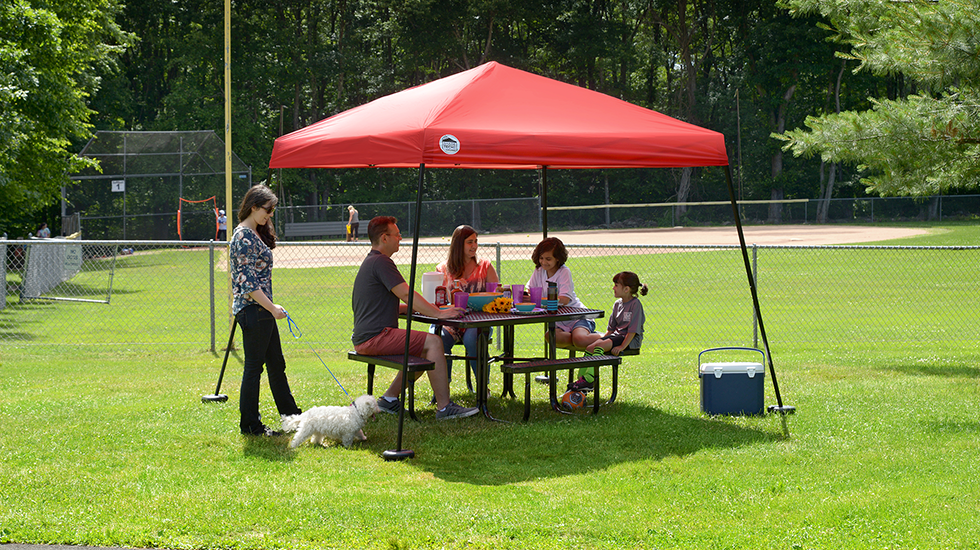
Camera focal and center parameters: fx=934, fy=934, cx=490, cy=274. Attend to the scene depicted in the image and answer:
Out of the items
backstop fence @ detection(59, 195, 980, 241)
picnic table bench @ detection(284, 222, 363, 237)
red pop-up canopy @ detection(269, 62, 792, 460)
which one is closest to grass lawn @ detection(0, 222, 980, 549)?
red pop-up canopy @ detection(269, 62, 792, 460)

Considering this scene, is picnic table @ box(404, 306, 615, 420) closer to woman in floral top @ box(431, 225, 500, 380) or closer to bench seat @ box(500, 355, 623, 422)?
bench seat @ box(500, 355, 623, 422)

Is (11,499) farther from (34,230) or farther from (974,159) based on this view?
(34,230)

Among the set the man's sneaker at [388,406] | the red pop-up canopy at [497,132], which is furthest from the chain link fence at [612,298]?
the red pop-up canopy at [497,132]

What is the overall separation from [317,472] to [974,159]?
709 centimetres

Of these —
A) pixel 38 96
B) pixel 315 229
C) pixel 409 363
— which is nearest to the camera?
pixel 409 363

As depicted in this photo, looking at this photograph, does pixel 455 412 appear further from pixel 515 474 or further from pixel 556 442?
pixel 515 474

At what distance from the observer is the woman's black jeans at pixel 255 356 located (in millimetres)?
6836

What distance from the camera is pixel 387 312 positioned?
24.2ft

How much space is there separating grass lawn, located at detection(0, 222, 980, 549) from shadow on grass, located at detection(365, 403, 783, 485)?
0.09 ft

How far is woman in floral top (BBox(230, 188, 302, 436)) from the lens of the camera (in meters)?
6.77

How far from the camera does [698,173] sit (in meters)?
54.5

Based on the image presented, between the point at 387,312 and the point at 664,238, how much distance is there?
3214cm

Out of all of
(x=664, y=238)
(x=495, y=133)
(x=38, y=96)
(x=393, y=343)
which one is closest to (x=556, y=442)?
(x=393, y=343)

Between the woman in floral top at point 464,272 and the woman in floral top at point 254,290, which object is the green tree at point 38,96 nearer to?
the woman in floral top at point 464,272
